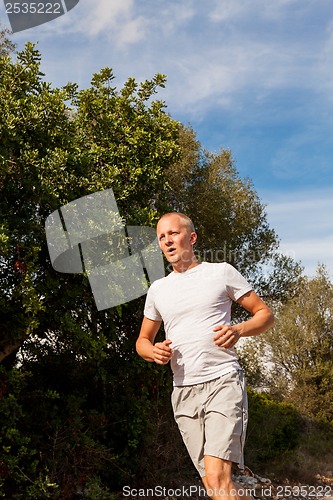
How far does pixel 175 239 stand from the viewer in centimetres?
395

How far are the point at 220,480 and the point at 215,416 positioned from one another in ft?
1.16

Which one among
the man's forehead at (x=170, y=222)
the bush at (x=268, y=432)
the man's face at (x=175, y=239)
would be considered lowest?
the bush at (x=268, y=432)

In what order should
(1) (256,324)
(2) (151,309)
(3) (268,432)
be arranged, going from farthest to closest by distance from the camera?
(3) (268,432), (2) (151,309), (1) (256,324)

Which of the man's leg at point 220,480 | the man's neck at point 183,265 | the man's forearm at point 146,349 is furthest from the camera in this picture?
the man's neck at point 183,265

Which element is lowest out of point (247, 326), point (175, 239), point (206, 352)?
point (206, 352)

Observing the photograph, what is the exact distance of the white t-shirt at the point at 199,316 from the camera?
12.0ft

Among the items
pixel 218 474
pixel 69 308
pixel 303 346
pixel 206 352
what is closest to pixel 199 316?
pixel 206 352

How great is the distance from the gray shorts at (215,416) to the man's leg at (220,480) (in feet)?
0.15

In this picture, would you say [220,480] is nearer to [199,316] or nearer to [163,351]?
[163,351]

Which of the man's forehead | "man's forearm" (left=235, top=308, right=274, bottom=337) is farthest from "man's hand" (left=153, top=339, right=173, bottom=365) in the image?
the man's forehead

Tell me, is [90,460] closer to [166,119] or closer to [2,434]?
[2,434]

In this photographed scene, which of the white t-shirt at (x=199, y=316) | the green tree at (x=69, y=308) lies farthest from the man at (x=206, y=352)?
the green tree at (x=69, y=308)

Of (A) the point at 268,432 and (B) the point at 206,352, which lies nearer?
(B) the point at 206,352

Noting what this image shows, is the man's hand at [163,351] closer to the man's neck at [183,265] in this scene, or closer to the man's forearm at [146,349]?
the man's forearm at [146,349]
